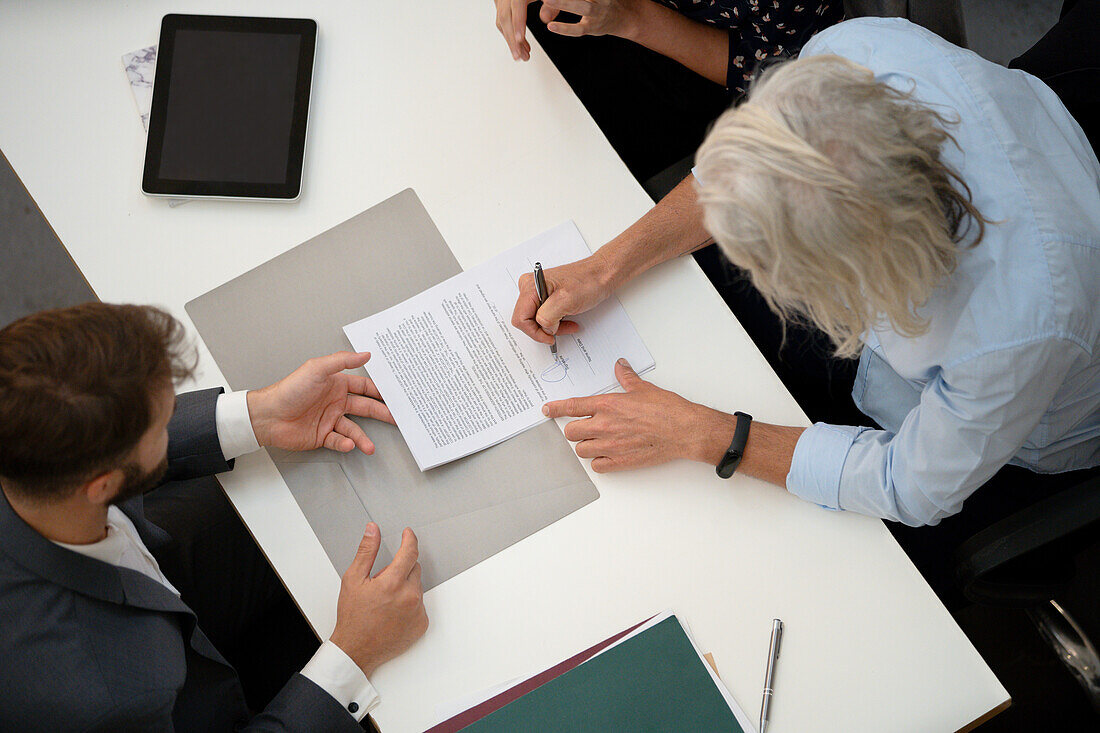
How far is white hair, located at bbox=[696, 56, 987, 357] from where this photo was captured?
30.5 inches

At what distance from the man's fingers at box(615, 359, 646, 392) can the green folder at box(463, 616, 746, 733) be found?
0.33m

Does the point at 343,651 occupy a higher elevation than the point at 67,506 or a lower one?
lower

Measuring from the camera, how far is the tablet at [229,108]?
3.87ft

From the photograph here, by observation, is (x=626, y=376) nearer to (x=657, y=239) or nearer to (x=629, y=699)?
(x=657, y=239)

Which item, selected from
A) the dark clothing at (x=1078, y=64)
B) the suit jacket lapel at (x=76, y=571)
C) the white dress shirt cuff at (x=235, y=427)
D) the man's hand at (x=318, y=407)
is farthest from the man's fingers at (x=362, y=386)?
the dark clothing at (x=1078, y=64)

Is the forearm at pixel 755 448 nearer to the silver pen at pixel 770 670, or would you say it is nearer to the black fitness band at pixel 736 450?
the black fitness band at pixel 736 450

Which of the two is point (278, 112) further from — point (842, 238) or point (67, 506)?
point (842, 238)

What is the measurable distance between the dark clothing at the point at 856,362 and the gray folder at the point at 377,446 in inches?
15.5

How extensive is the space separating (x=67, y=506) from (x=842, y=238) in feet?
2.84

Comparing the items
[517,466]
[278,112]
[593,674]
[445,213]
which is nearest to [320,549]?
[517,466]

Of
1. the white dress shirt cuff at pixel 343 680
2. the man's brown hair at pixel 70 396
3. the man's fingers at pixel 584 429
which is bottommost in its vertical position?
Result: the white dress shirt cuff at pixel 343 680

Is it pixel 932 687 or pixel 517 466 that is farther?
pixel 517 466

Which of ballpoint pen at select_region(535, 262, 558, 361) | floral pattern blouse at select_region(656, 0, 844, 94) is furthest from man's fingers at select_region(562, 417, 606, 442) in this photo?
floral pattern blouse at select_region(656, 0, 844, 94)

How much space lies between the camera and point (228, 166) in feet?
3.87
